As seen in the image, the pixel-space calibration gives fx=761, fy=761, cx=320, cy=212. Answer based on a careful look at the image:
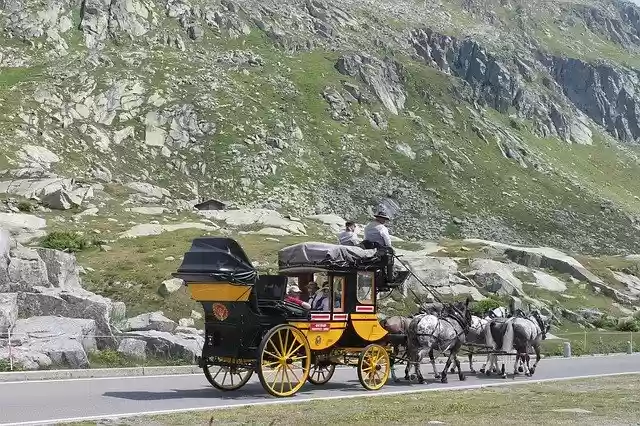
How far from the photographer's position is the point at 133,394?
16.9m

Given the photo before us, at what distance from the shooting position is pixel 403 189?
98.2m

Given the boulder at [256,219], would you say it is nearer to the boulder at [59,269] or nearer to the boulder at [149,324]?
the boulder at [149,324]

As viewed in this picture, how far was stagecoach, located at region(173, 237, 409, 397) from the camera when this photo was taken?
16.3 meters

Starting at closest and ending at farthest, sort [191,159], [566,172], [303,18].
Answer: [191,159] → [566,172] → [303,18]

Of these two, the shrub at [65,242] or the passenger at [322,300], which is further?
the shrub at [65,242]

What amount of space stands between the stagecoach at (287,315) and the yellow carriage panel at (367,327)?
24mm

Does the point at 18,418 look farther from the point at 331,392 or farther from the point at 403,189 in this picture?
the point at 403,189

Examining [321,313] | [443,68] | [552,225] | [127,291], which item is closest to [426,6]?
[443,68]

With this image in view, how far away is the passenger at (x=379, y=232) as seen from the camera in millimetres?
19250

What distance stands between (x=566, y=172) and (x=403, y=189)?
147 feet

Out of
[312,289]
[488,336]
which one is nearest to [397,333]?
[312,289]

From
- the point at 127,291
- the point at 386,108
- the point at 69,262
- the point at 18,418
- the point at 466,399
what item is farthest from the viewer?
the point at 386,108

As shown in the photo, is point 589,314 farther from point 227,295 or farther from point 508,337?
point 227,295

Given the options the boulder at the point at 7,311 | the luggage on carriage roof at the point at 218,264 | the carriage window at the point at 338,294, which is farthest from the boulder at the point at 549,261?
the luggage on carriage roof at the point at 218,264
